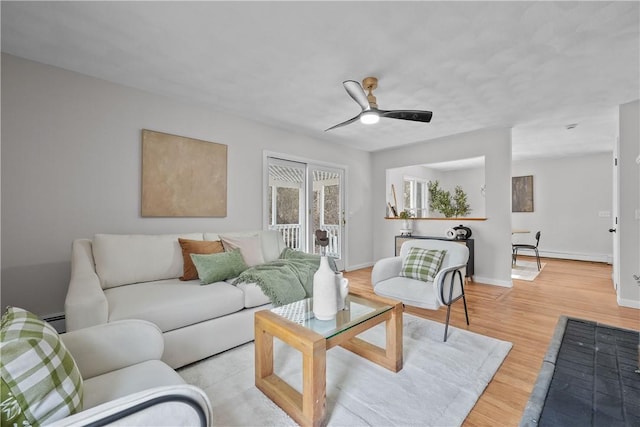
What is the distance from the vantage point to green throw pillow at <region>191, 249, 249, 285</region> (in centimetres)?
255

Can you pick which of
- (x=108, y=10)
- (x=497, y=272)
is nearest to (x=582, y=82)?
(x=497, y=272)

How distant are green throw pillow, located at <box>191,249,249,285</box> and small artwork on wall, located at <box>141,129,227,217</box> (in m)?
0.91

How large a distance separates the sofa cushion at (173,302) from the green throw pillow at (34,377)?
3.14 feet

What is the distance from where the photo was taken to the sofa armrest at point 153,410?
81 cm

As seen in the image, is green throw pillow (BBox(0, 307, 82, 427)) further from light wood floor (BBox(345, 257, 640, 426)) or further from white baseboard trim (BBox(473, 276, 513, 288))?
white baseboard trim (BBox(473, 276, 513, 288))

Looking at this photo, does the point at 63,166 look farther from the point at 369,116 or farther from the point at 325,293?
the point at 369,116

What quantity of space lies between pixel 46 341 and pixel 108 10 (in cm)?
200

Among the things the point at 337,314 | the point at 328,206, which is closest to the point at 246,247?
the point at 337,314

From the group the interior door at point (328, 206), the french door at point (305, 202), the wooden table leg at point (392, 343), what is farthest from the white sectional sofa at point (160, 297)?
the interior door at point (328, 206)

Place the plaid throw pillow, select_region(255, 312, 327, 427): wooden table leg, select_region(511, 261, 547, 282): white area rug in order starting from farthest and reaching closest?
select_region(511, 261, 547, 282): white area rug < the plaid throw pillow < select_region(255, 312, 327, 427): wooden table leg

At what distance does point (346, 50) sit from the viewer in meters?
2.29

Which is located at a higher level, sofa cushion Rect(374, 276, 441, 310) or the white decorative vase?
the white decorative vase

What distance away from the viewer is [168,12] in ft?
6.13

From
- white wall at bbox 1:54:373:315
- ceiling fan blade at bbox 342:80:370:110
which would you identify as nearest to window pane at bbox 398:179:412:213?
ceiling fan blade at bbox 342:80:370:110
